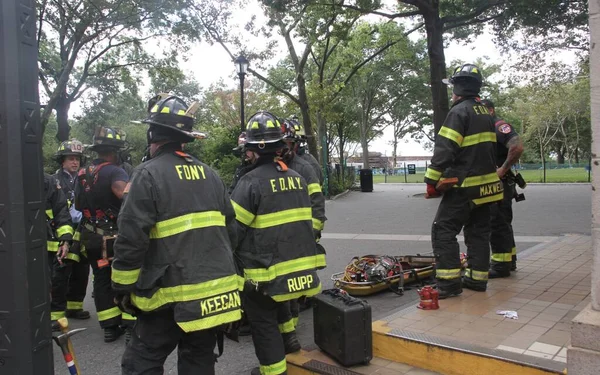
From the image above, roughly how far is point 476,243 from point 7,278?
13.6 ft

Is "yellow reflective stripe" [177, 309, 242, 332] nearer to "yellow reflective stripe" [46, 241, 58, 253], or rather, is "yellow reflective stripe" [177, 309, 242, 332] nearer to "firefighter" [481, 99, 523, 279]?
"yellow reflective stripe" [46, 241, 58, 253]

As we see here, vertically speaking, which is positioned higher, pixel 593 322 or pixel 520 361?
pixel 593 322

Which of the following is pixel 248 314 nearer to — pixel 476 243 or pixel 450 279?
pixel 450 279

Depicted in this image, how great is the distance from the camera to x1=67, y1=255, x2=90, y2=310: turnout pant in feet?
17.8

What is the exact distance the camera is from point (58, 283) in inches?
207

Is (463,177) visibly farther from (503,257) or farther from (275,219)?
(275,219)

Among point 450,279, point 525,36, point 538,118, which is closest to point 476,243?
point 450,279

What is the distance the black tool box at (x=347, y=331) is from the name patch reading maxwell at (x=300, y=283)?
30 cm

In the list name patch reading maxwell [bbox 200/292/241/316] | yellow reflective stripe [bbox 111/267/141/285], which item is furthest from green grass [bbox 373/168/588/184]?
yellow reflective stripe [bbox 111/267/141/285]

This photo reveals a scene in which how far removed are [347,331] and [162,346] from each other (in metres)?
1.38

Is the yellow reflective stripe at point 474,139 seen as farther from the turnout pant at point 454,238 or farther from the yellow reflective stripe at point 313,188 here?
the yellow reflective stripe at point 313,188

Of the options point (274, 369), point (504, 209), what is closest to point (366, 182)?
point (504, 209)

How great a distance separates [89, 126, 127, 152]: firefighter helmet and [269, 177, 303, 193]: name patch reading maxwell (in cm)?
211

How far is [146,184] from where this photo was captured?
8.91 ft
